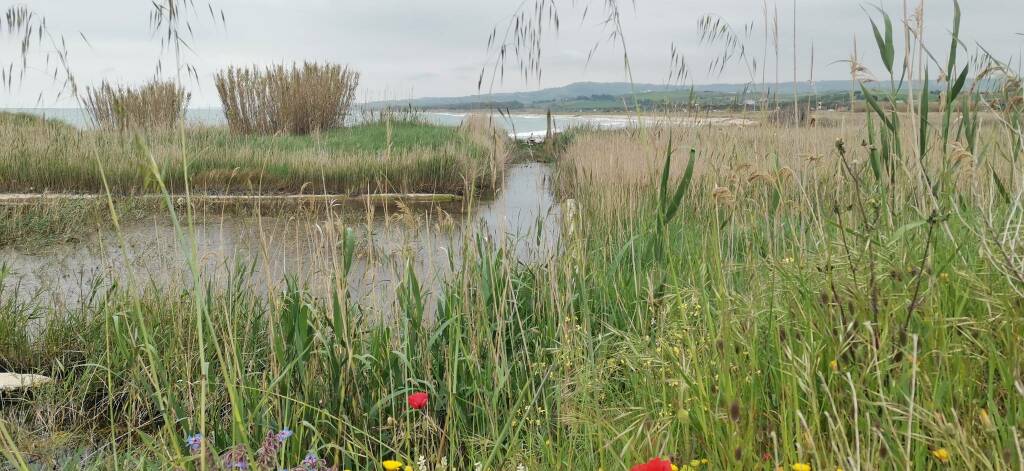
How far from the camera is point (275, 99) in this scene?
47.5ft

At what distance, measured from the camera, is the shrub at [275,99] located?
14289 millimetres

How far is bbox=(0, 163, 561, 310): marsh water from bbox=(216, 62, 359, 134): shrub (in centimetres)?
733

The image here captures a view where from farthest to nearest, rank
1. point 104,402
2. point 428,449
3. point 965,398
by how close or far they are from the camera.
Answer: point 104,402, point 428,449, point 965,398

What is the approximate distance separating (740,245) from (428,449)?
228 centimetres

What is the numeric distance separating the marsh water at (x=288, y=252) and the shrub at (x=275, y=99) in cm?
733

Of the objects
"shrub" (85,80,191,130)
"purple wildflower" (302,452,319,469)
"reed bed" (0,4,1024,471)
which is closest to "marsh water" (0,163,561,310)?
"reed bed" (0,4,1024,471)

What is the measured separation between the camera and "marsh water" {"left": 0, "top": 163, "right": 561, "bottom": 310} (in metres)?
2.51

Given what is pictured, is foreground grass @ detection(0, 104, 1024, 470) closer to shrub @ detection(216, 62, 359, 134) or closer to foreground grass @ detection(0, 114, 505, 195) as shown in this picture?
foreground grass @ detection(0, 114, 505, 195)

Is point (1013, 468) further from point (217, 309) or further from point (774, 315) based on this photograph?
point (217, 309)

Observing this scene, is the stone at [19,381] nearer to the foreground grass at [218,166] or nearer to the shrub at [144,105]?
the foreground grass at [218,166]

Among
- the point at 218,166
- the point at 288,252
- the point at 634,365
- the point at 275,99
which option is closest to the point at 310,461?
the point at 634,365

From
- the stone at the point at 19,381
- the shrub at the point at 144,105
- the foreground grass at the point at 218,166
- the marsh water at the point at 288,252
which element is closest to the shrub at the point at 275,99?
the shrub at the point at 144,105

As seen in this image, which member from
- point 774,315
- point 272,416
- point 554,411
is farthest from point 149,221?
point 774,315

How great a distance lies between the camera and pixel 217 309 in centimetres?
297
